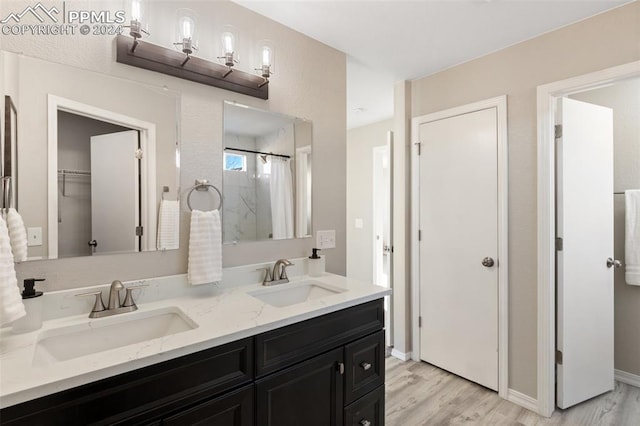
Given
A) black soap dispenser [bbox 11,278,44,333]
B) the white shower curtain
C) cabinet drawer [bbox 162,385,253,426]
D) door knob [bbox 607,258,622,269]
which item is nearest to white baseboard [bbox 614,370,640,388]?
door knob [bbox 607,258,622,269]

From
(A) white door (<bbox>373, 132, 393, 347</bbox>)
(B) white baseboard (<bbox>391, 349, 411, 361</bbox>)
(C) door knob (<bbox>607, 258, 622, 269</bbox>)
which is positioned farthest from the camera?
(A) white door (<bbox>373, 132, 393, 347</bbox>)

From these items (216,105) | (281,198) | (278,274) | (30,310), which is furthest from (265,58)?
(30,310)

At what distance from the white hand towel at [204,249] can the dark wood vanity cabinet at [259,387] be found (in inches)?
19.8

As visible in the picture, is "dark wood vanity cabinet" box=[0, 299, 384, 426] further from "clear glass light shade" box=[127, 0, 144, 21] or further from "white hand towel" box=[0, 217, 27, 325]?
"clear glass light shade" box=[127, 0, 144, 21]

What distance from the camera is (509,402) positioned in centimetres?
219

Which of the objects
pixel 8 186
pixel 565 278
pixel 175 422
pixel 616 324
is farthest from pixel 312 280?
pixel 616 324

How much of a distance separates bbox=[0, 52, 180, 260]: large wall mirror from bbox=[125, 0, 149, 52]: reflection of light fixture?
0.64ft

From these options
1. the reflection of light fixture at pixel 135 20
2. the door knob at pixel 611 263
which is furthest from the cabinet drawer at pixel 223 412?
the door knob at pixel 611 263

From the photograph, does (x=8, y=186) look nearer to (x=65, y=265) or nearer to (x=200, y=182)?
(x=65, y=265)

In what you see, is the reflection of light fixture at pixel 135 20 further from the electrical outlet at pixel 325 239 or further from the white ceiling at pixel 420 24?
the electrical outlet at pixel 325 239

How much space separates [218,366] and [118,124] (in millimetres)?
1087

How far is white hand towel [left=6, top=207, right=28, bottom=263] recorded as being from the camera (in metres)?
1.10

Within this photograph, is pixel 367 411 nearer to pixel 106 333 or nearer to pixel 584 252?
pixel 106 333

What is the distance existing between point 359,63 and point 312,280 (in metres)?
1.71
